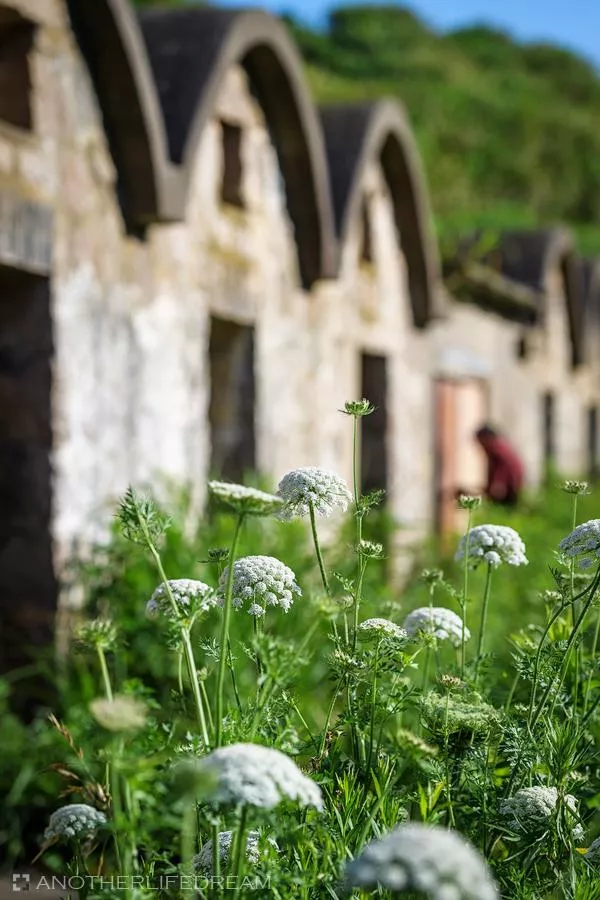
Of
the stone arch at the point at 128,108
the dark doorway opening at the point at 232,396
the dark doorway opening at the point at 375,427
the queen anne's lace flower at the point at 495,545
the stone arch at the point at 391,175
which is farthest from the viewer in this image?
the dark doorway opening at the point at 375,427

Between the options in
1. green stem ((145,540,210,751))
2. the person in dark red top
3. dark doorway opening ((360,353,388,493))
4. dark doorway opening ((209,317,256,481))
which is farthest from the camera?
the person in dark red top

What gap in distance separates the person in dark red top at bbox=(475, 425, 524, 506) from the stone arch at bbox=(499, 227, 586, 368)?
4.67 meters

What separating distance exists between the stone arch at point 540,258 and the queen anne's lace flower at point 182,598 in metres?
12.8

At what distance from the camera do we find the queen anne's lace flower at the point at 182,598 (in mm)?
2162

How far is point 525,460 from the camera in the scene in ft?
46.5

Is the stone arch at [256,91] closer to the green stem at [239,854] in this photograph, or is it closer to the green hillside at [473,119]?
the green stem at [239,854]

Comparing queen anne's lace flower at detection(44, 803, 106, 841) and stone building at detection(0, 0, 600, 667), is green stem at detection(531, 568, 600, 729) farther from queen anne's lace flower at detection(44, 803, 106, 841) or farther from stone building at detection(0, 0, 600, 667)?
stone building at detection(0, 0, 600, 667)

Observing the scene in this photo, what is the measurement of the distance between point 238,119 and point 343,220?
1.26 metres

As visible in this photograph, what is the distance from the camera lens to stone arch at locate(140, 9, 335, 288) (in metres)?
6.47

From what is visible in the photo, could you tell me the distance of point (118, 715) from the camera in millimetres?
1703

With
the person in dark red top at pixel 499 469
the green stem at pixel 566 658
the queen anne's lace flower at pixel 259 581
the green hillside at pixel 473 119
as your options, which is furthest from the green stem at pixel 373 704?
the green hillside at pixel 473 119

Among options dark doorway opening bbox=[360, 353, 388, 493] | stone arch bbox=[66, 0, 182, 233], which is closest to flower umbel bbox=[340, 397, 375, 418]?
stone arch bbox=[66, 0, 182, 233]

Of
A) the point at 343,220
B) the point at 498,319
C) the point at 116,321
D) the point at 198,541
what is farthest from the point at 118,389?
the point at 498,319

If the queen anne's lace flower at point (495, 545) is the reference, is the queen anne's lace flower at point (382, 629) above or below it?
below
